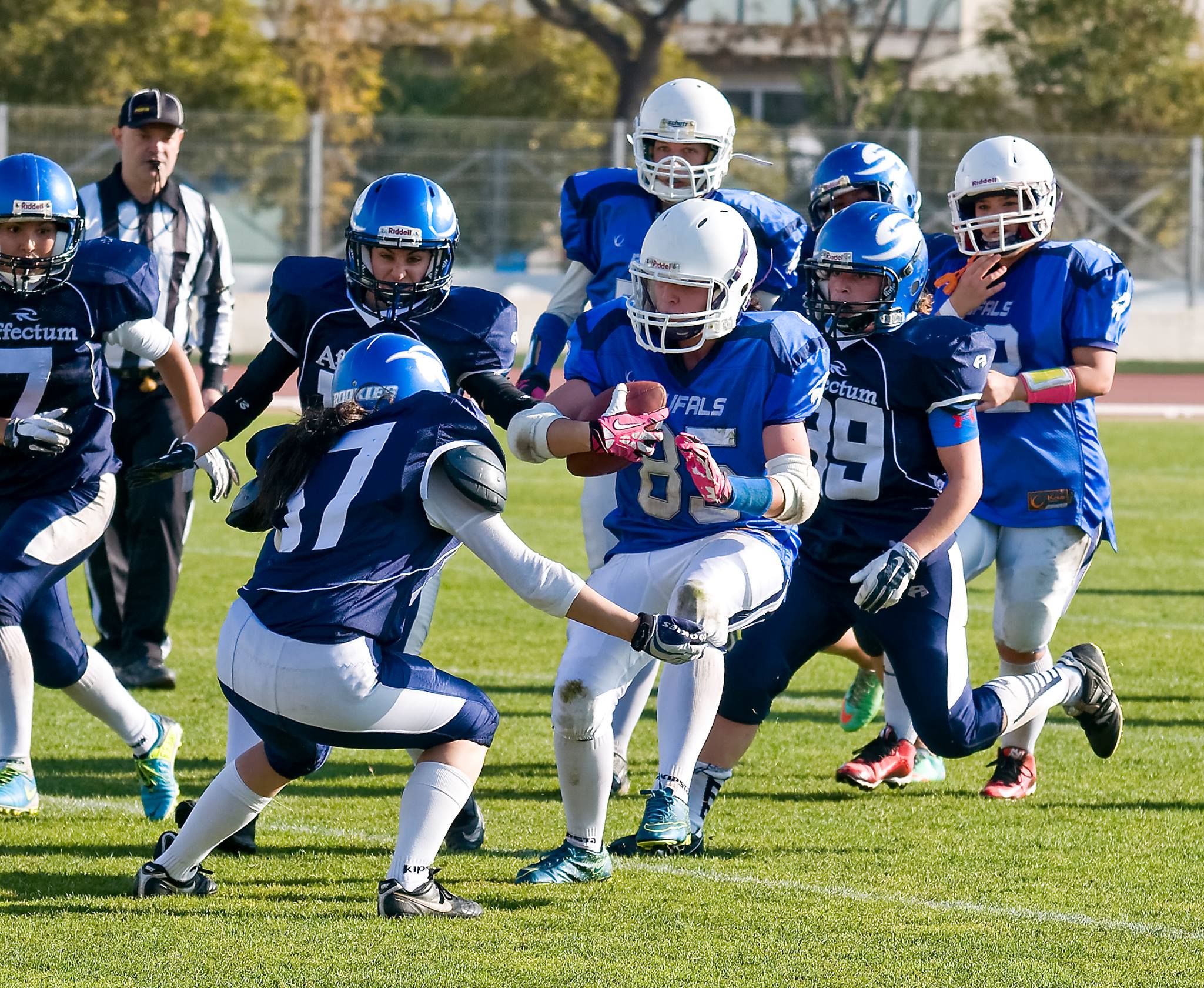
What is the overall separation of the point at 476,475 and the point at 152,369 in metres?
3.20

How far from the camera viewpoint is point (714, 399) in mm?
4211

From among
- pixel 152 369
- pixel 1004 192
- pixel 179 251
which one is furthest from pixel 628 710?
pixel 179 251

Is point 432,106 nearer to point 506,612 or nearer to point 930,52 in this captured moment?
point 930,52

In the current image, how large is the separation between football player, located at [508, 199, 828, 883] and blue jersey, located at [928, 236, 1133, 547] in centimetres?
116

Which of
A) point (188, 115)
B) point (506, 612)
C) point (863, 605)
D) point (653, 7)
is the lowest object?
point (506, 612)

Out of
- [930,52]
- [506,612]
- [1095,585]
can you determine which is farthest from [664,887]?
[930,52]

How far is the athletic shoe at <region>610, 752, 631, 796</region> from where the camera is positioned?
514 cm

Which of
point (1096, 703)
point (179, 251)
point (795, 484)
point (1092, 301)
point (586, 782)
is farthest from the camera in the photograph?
point (179, 251)

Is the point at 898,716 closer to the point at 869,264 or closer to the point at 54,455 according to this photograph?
the point at 869,264

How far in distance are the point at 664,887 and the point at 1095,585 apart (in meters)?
5.32

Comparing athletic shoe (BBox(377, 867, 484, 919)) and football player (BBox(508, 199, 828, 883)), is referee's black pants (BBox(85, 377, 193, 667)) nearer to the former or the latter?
football player (BBox(508, 199, 828, 883))

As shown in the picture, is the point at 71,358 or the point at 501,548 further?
the point at 71,358

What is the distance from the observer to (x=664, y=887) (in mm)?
4168

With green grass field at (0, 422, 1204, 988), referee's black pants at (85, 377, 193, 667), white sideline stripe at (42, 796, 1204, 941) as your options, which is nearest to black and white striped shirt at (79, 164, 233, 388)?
referee's black pants at (85, 377, 193, 667)
